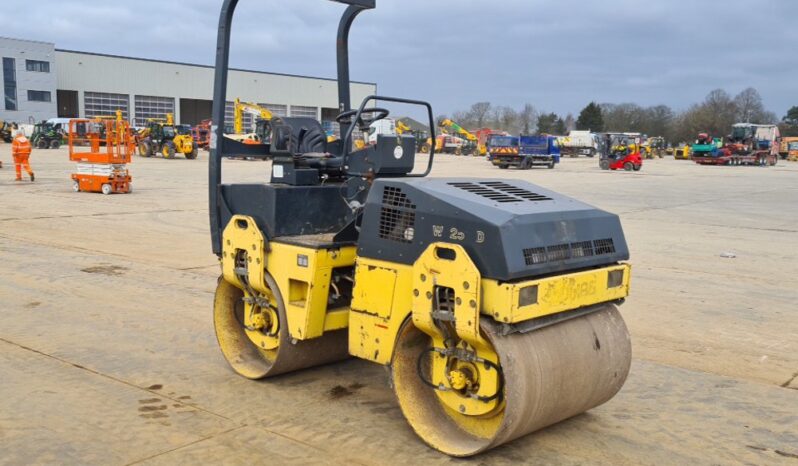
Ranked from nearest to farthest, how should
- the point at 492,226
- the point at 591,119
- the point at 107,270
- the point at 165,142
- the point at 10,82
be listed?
1. the point at 492,226
2. the point at 107,270
3. the point at 165,142
4. the point at 10,82
5. the point at 591,119

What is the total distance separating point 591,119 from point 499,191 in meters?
91.6

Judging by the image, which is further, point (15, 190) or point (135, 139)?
point (135, 139)

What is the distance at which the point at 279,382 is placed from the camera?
16.4 ft

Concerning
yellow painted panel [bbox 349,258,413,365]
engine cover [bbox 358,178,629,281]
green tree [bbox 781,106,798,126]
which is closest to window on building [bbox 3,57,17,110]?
yellow painted panel [bbox 349,258,413,365]

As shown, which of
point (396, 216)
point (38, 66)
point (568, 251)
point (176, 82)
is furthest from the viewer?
point (176, 82)

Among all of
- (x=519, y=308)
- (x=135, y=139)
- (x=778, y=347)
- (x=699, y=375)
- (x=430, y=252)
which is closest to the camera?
(x=519, y=308)

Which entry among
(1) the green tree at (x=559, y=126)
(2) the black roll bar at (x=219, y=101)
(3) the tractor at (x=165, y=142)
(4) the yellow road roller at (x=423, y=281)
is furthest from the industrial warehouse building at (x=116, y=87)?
(4) the yellow road roller at (x=423, y=281)

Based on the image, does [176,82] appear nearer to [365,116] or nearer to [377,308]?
[365,116]

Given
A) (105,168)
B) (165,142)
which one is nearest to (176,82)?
(165,142)

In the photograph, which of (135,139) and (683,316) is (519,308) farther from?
(135,139)

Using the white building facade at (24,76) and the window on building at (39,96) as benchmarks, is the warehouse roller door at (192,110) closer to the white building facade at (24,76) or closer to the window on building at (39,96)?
the window on building at (39,96)

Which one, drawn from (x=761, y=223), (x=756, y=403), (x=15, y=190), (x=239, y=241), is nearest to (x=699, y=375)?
(x=756, y=403)

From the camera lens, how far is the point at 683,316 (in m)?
7.11

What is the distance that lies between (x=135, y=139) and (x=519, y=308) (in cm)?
4029
